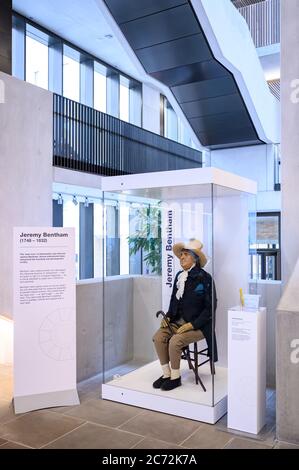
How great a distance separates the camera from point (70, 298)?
3621 mm

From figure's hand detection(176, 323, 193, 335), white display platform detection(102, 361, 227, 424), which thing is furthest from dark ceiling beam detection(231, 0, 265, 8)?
white display platform detection(102, 361, 227, 424)

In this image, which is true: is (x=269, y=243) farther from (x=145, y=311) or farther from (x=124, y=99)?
(x=145, y=311)

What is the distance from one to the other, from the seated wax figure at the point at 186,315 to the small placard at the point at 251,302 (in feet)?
1.28

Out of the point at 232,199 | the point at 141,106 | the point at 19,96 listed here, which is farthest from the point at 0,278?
the point at 141,106

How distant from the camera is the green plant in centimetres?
452

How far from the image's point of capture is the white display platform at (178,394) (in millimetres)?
3324

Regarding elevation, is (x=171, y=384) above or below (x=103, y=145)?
below

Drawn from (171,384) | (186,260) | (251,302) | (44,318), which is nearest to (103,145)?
(186,260)

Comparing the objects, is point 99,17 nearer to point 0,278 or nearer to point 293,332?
point 0,278

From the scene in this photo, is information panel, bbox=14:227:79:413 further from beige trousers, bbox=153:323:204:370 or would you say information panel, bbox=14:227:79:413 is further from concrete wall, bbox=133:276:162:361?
concrete wall, bbox=133:276:162:361

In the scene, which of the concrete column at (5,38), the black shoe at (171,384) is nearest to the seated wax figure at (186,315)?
the black shoe at (171,384)

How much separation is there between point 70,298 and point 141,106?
8.03 metres

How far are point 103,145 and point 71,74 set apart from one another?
86.0 inches

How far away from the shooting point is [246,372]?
311cm
